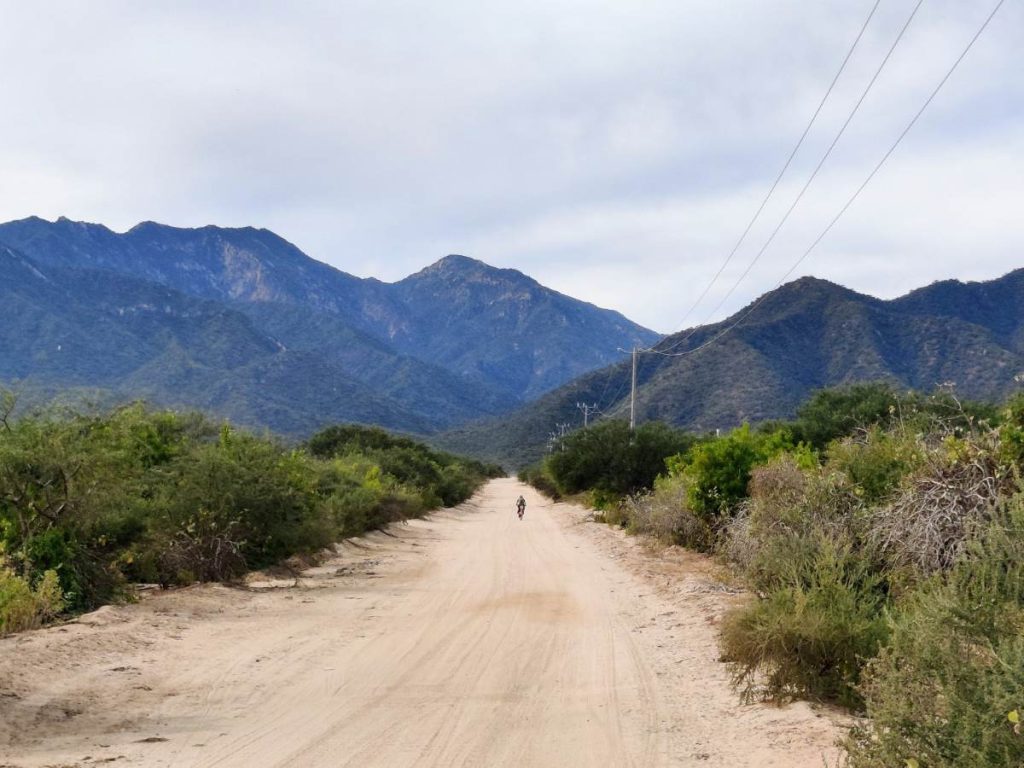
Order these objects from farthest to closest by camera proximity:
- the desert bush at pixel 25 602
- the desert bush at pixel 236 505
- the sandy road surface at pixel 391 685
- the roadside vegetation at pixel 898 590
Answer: the desert bush at pixel 236 505 → the desert bush at pixel 25 602 → the sandy road surface at pixel 391 685 → the roadside vegetation at pixel 898 590

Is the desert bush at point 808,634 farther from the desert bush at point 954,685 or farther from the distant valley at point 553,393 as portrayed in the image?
the distant valley at point 553,393

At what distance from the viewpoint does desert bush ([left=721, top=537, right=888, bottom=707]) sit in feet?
29.3

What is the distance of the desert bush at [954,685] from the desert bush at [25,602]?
439 inches

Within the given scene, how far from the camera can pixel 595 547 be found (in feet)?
105

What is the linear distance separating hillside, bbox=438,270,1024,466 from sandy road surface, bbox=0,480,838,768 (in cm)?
6668

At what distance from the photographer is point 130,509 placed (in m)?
18.9

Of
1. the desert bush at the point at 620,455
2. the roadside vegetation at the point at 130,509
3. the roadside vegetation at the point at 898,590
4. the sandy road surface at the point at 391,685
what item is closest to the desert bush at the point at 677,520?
the roadside vegetation at the point at 898,590

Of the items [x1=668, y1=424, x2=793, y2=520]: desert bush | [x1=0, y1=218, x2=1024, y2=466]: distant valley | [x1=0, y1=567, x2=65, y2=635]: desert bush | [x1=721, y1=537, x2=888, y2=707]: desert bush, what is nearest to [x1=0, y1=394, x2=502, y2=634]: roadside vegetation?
[x1=0, y1=567, x2=65, y2=635]: desert bush

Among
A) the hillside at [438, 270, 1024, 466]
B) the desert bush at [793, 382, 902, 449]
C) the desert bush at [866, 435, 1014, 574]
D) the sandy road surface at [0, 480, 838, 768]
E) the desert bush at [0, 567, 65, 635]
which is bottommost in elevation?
the sandy road surface at [0, 480, 838, 768]

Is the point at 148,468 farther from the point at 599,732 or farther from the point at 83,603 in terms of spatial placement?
the point at 599,732

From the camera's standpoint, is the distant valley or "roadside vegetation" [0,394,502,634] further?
the distant valley

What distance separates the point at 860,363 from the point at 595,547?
2616 inches

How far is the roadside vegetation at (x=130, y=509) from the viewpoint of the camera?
14789 mm

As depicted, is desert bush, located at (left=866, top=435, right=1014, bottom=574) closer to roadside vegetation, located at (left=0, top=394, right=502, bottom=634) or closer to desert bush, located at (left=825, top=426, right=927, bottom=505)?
desert bush, located at (left=825, top=426, right=927, bottom=505)
